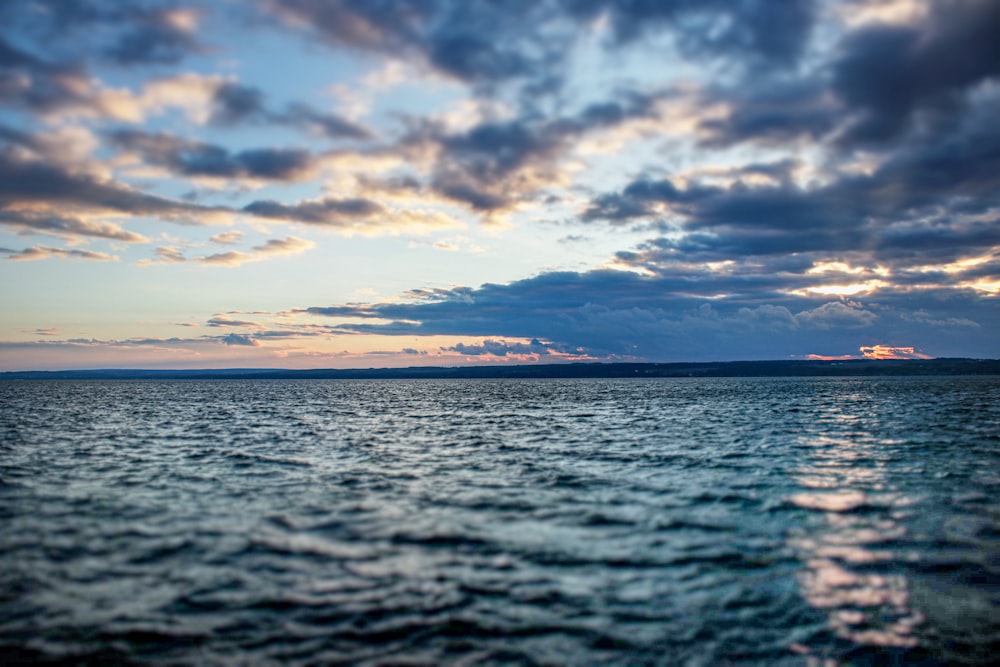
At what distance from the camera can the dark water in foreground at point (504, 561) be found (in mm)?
11648

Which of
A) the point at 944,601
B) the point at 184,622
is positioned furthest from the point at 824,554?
the point at 184,622

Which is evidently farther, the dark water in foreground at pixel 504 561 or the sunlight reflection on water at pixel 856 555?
the sunlight reflection on water at pixel 856 555

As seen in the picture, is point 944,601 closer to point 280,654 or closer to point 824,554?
point 824,554

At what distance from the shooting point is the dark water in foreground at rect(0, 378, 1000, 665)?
11.6 m

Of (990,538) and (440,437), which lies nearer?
(990,538)

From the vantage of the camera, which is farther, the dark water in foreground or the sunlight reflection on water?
the sunlight reflection on water

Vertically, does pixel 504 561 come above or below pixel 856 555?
below

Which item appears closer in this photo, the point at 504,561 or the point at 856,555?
the point at 504,561

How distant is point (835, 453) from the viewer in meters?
39.1

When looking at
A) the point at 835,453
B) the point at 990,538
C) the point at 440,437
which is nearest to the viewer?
the point at 990,538

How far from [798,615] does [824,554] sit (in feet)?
16.9

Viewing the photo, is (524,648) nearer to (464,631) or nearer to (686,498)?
(464,631)

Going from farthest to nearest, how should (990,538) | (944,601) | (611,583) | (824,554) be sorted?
1. (990,538)
2. (824,554)
3. (611,583)
4. (944,601)

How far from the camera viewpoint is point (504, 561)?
16.6 metres
